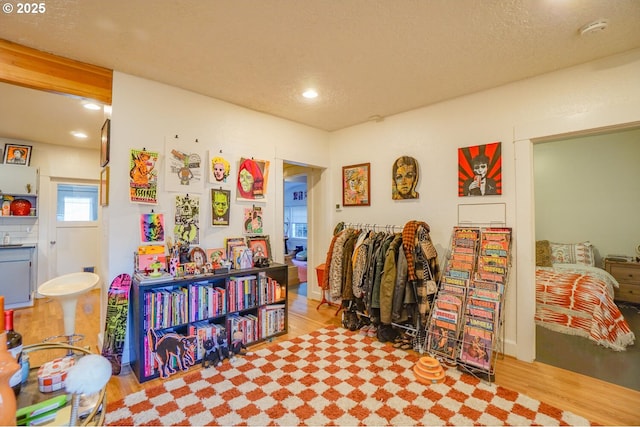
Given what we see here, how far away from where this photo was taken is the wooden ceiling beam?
2.15 m

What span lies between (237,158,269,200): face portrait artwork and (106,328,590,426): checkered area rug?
1.74m

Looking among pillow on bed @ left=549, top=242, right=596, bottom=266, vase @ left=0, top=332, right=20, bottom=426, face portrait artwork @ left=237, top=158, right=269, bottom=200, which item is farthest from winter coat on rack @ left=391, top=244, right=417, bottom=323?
pillow on bed @ left=549, top=242, right=596, bottom=266

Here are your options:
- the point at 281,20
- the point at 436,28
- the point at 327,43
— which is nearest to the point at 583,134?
the point at 436,28

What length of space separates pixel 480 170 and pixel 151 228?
3.29 m

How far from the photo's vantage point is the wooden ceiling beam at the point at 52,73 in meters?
2.15

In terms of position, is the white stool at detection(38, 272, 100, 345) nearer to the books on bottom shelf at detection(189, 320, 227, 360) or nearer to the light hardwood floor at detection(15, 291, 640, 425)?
the light hardwood floor at detection(15, 291, 640, 425)

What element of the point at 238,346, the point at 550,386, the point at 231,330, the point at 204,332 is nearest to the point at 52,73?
the point at 204,332

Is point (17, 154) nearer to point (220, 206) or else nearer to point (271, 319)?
point (220, 206)

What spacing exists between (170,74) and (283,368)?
2.82 metres

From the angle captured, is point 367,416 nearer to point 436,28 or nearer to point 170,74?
point 436,28

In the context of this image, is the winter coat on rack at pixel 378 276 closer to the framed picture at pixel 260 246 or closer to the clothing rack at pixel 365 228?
the clothing rack at pixel 365 228

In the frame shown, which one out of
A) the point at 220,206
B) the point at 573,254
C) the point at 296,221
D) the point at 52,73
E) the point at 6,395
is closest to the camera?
the point at 6,395

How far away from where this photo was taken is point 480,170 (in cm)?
292

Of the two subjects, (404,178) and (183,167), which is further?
(404,178)
